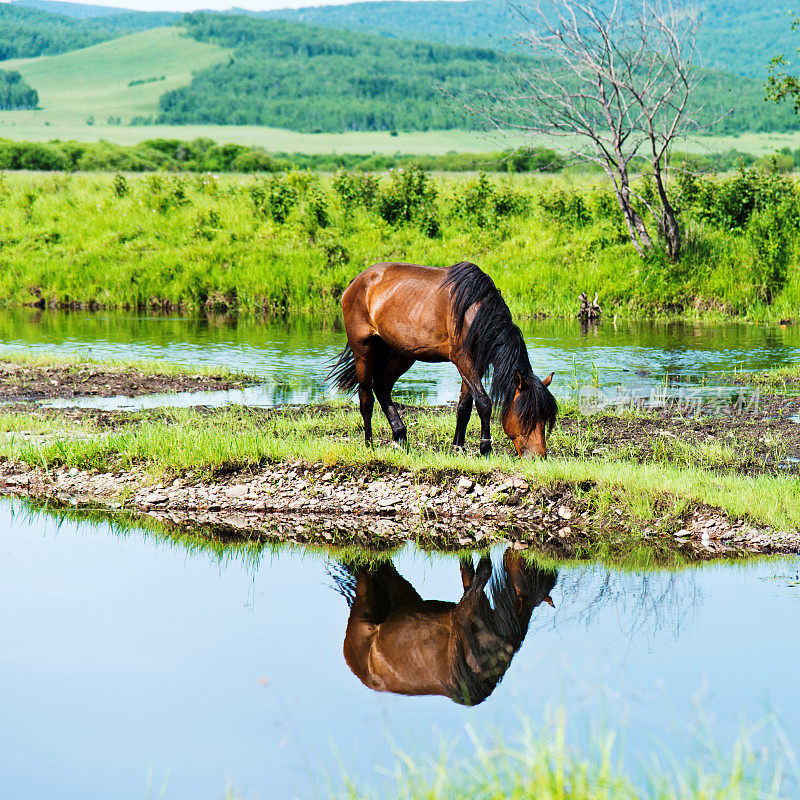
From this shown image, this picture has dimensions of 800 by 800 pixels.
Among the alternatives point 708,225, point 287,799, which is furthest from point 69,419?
point 708,225

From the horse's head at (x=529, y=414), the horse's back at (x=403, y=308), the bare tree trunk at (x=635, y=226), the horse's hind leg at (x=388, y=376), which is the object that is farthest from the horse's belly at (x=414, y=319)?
the bare tree trunk at (x=635, y=226)

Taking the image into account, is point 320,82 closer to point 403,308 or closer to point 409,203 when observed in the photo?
point 409,203

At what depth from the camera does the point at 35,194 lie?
105 feet

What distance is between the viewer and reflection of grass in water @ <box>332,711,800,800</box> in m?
3.66

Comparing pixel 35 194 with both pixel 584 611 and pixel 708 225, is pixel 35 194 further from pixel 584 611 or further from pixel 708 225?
pixel 584 611

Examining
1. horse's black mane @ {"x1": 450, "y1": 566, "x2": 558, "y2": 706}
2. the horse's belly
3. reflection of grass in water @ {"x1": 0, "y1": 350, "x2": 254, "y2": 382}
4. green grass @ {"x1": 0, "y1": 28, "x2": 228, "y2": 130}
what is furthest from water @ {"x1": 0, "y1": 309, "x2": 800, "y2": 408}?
green grass @ {"x1": 0, "y1": 28, "x2": 228, "y2": 130}

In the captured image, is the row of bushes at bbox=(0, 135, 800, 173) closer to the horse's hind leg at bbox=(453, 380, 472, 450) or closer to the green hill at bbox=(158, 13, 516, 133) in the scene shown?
the horse's hind leg at bbox=(453, 380, 472, 450)

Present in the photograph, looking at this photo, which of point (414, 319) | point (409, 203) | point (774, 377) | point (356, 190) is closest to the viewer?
point (414, 319)

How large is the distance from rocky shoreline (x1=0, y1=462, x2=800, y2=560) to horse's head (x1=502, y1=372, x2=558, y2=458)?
51cm

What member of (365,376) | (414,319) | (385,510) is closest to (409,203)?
(365,376)

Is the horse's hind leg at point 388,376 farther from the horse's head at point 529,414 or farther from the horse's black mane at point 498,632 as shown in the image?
the horse's black mane at point 498,632

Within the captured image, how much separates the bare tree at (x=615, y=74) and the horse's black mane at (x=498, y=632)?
15.0m

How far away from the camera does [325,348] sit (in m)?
18.3

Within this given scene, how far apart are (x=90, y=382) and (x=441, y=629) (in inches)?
374
